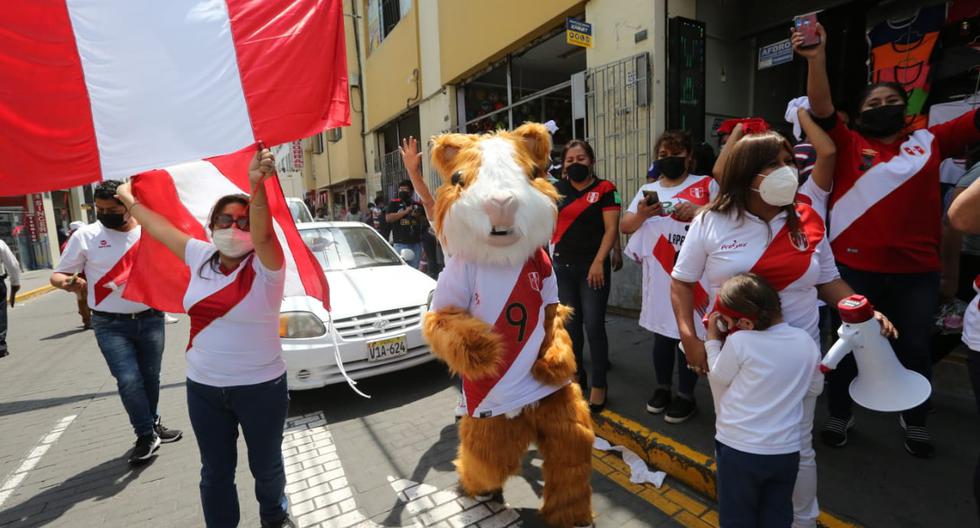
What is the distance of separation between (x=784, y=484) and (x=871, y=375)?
1.68 feet

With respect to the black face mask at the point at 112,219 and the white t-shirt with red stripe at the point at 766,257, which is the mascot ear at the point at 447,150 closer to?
the white t-shirt with red stripe at the point at 766,257

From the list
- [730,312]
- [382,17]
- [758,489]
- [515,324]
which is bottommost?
[758,489]

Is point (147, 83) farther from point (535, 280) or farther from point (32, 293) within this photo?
point (32, 293)

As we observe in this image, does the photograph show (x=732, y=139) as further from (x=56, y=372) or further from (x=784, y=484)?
(x=56, y=372)

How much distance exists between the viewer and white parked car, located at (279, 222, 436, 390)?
399cm

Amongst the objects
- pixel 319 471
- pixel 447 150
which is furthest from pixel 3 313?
pixel 447 150

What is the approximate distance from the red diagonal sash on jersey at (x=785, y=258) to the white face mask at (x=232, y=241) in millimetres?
2192

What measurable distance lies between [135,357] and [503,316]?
2.97 m

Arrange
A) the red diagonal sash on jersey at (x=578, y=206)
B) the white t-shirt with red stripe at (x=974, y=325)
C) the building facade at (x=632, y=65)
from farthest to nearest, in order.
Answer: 1. the building facade at (x=632, y=65)
2. the red diagonal sash on jersey at (x=578, y=206)
3. the white t-shirt with red stripe at (x=974, y=325)

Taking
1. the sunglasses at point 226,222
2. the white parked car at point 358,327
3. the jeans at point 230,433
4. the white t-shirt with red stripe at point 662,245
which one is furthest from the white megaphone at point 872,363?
the white parked car at point 358,327

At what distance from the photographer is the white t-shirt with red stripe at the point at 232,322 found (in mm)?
2182

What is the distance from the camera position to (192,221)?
256 cm

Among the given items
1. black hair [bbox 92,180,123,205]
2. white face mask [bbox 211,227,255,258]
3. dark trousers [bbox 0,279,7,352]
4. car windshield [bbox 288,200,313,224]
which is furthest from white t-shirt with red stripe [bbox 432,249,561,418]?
car windshield [bbox 288,200,313,224]

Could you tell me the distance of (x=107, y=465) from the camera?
3570mm
